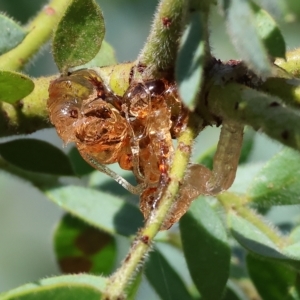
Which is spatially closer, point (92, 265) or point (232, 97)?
point (232, 97)

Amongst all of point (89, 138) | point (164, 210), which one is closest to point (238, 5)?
point (164, 210)

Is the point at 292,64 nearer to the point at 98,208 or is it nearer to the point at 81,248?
the point at 98,208

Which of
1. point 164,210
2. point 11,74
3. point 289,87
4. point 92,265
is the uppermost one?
point 289,87

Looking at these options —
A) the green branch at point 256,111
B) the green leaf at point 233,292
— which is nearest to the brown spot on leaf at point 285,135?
the green branch at point 256,111

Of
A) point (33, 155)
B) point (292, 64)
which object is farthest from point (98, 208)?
point (292, 64)

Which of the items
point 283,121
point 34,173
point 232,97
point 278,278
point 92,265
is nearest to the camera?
point 283,121

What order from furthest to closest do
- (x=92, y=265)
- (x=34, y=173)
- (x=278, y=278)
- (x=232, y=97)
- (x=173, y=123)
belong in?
(x=92, y=265)
(x=34, y=173)
(x=278, y=278)
(x=173, y=123)
(x=232, y=97)

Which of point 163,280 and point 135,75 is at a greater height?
point 135,75

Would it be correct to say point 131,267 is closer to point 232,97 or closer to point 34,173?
point 232,97
